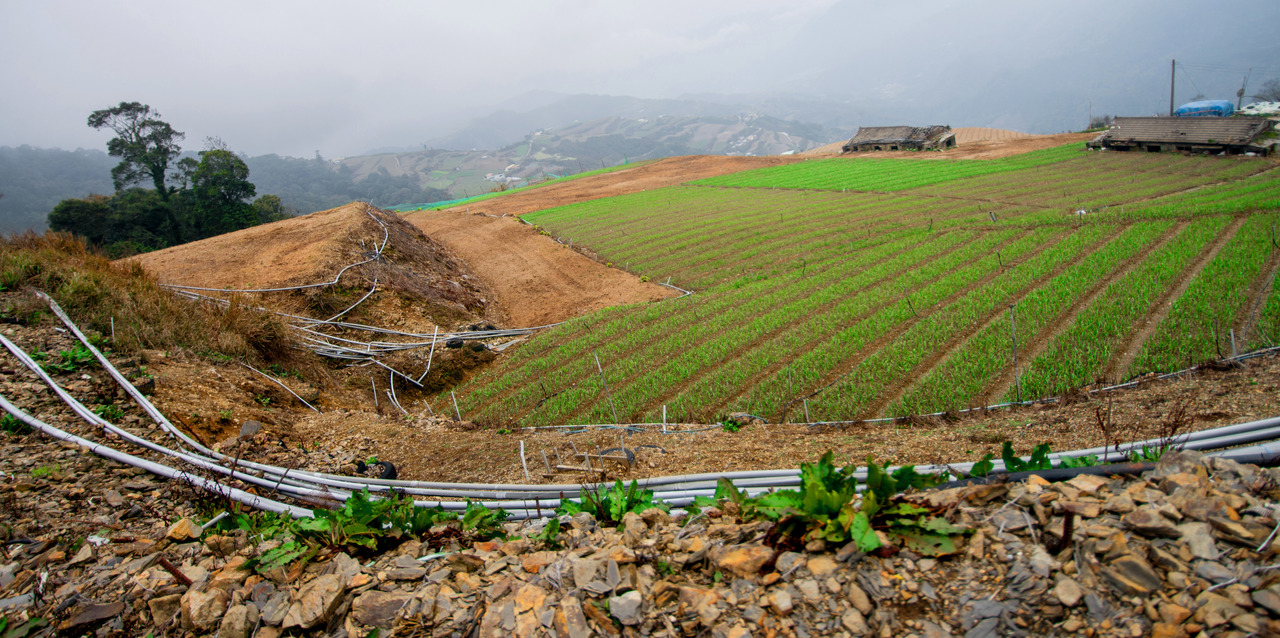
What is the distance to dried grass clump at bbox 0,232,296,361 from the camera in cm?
736

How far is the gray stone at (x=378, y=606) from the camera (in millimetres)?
2893

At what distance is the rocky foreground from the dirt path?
38.3ft

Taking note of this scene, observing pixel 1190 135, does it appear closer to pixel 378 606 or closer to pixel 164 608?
pixel 378 606

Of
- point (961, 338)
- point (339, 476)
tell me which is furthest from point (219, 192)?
point (961, 338)

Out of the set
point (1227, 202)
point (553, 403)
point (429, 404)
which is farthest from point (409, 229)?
point (1227, 202)

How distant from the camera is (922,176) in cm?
3164

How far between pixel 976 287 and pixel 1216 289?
11.7ft

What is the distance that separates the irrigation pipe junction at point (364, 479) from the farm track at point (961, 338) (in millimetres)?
3401

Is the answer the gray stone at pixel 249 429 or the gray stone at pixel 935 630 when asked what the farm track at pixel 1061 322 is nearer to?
the gray stone at pixel 935 630

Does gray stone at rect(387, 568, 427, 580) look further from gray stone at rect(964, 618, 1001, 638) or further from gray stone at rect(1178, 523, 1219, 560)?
gray stone at rect(1178, 523, 1219, 560)

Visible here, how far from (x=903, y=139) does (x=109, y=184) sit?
148 meters

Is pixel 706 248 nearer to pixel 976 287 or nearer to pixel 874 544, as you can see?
pixel 976 287

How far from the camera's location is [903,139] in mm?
47844

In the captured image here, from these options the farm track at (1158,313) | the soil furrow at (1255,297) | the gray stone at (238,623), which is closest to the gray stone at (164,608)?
the gray stone at (238,623)
